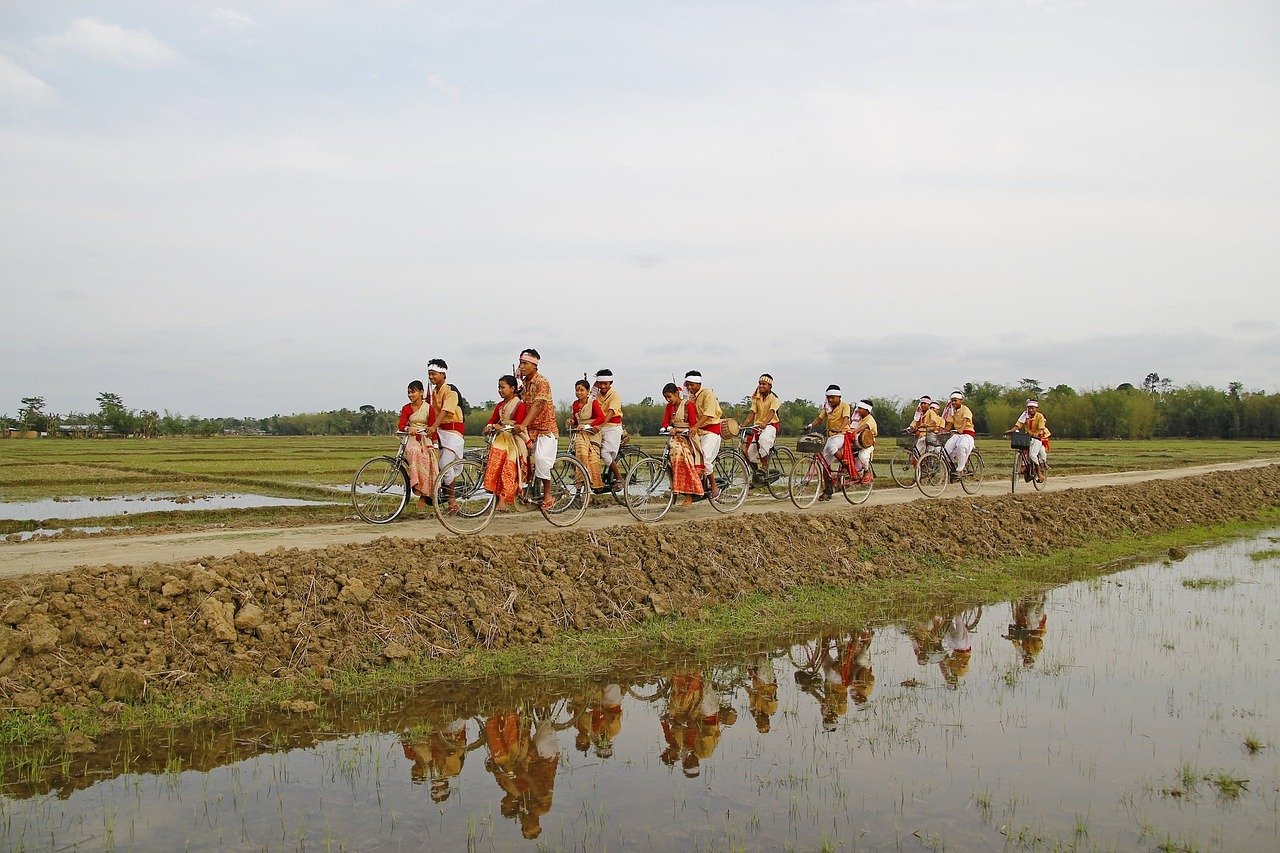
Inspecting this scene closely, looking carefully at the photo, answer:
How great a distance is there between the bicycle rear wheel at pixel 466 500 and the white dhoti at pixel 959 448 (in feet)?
32.7

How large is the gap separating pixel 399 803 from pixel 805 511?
9.50 m

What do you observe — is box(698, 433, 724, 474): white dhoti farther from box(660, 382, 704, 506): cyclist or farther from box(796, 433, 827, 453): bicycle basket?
box(796, 433, 827, 453): bicycle basket

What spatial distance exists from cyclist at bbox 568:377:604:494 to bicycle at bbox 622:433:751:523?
0.49 meters

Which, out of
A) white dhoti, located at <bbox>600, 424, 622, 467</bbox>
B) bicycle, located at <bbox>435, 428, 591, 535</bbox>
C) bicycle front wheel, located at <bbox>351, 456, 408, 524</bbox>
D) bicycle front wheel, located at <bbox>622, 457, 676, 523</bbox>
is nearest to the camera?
bicycle, located at <bbox>435, 428, 591, 535</bbox>

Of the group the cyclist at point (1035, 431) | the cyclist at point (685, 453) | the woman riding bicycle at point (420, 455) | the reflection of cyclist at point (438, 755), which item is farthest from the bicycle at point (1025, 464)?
the reflection of cyclist at point (438, 755)

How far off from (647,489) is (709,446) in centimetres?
102

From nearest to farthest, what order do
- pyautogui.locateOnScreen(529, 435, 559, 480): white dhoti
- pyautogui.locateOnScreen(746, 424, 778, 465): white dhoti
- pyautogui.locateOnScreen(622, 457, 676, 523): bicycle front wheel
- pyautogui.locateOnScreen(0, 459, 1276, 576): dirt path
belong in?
1. pyautogui.locateOnScreen(0, 459, 1276, 576): dirt path
2. pyautogui.locateOnScreen(529, 435, 559, 480): white dhoti
3. pyautogui.locateOnScreen(622, 457, 676, 523): bicycle front wheel
4. pyautogui.locateOnScreen(746, 424, 778, 465): white dhoti

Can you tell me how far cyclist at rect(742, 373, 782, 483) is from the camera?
46.9 ft

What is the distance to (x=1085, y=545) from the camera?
1512cm

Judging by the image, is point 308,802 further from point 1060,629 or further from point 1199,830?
point 1060,629

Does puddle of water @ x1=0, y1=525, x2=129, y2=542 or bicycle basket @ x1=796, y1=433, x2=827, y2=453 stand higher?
bicycle basket @ x1=796, y1=433, x2=827, y2=453

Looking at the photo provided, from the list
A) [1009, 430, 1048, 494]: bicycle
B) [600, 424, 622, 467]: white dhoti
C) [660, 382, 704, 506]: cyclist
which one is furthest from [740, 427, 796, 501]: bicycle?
[1009, 430, 1048, 494]: bicycle

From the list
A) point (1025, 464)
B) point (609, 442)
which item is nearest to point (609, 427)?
point (609, 442)

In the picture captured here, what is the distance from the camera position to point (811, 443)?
14.6 m
